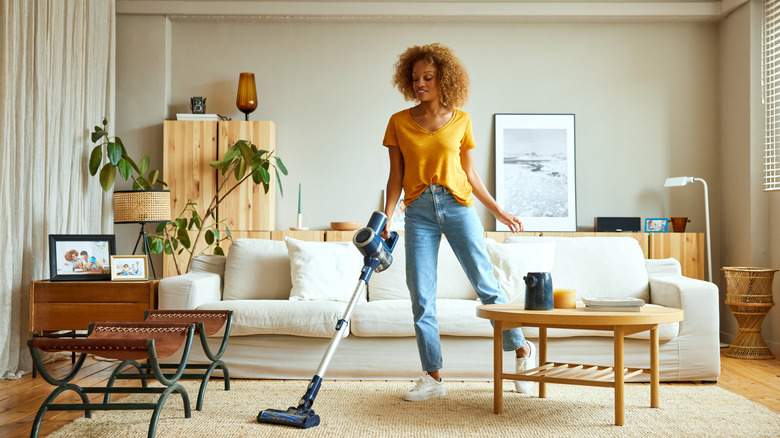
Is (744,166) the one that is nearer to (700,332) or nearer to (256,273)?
(700,332)

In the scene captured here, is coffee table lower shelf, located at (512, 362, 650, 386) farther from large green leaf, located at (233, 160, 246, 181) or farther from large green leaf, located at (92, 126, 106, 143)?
large green leaf, located at (92, 126, 106, 143)

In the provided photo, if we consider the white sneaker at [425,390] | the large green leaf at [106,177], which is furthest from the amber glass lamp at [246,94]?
the white sneaker at [425,390]

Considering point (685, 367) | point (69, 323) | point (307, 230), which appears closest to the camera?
point (685, 367)

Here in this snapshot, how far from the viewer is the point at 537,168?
16.6 feet

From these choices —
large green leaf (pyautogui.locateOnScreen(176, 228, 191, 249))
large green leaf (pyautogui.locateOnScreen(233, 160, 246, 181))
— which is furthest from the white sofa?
large green leaf (pyautogui.locateOnScreen(233, 160, 246, 181))

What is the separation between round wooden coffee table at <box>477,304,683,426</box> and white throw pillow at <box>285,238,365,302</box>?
3.79 ft

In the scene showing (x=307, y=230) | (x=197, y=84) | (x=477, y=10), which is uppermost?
(x=477, y=10)

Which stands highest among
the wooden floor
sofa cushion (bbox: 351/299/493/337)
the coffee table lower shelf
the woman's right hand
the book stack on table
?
the woman's right hand

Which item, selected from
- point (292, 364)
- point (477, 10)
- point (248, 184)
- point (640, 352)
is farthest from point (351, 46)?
point (640, 352)

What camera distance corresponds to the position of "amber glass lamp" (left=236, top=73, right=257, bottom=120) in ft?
16.0

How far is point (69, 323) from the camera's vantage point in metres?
3.39

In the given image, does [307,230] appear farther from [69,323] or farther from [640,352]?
[640,352]

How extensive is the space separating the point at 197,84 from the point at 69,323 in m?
2.38

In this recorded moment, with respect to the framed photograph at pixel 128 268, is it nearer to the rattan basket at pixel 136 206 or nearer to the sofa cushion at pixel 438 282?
the rattan basket at pixel 136 206
